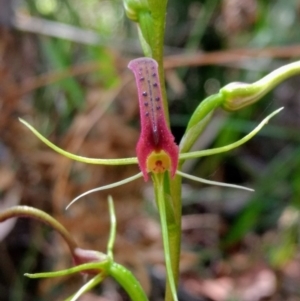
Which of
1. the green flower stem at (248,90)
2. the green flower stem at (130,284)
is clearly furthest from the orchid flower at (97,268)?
A: the green flower stem at (248,90)

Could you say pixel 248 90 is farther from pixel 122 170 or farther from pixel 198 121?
pixel 122 170

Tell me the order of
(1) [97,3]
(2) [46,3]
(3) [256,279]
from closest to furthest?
(3) [256,279] < (2) [46,3] < (1) [97,3]

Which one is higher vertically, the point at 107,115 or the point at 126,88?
the point at 126,88

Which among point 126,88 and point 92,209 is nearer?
point 92,209

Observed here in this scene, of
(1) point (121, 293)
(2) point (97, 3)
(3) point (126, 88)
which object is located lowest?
(1) point (121, 293)

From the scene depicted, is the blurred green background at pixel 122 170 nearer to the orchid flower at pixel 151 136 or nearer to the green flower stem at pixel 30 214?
the green flower stem at pixel 30 214

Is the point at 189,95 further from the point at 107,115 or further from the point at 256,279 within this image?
the point at 256,279

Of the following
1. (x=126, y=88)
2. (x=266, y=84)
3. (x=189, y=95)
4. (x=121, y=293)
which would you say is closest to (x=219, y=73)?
(x=189, y=95)

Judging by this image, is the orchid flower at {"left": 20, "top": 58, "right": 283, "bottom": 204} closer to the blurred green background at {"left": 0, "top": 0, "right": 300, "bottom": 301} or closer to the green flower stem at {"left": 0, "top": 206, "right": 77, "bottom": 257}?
the green flower stem at {"left": 0, "top": 206, "right": 77, "bottom": 257}
